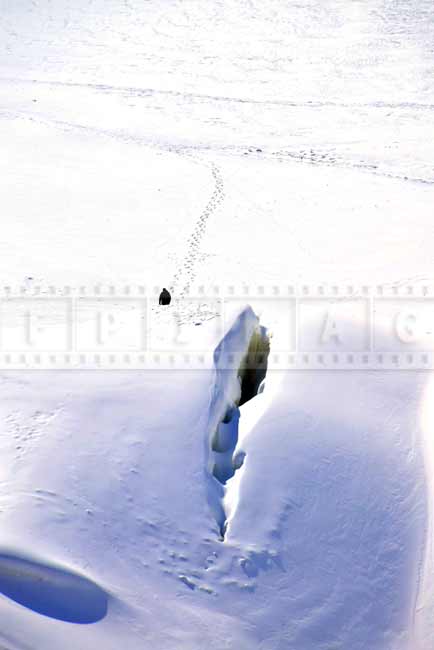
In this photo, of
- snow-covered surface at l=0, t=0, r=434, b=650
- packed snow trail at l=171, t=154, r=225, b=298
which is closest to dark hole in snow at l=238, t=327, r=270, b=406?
snow-covered surface at l=0, t=0, r=434, b=650

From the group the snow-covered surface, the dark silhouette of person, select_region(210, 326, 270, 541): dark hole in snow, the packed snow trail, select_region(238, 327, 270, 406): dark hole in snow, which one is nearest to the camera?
the snow-covered surface

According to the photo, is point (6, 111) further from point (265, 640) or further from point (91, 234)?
point (265, 640)

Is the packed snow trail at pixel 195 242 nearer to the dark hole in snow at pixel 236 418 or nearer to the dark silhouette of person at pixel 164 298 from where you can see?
the dark silhouette of person at pixel 164 298

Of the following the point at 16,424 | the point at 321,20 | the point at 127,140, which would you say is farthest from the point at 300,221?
the point at 321,20

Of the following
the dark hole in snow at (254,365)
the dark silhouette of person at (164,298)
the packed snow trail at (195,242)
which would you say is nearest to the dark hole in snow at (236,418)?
the dark hole in snow at (254,365)

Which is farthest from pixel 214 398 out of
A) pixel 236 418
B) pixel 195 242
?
pixel 195 242

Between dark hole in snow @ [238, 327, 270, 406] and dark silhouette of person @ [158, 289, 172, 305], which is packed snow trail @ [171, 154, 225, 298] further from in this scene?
dark hole in snow @ [238, 327, 270, 406]

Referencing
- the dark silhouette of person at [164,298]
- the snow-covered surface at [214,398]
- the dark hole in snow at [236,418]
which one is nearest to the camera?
the snow-covered surface at [214,398]

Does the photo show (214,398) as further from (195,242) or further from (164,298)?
(195,242)
